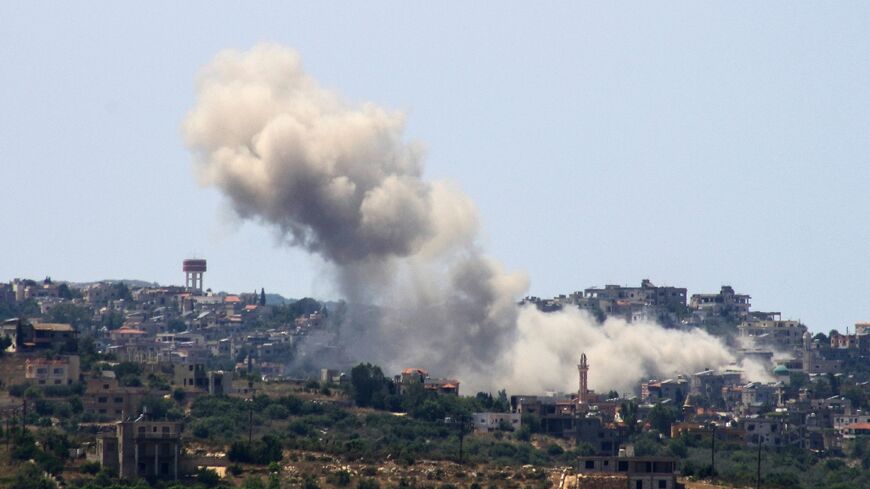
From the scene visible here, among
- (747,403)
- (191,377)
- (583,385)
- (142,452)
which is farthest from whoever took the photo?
(747,403)

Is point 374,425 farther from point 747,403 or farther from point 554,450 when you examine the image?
point 747,403

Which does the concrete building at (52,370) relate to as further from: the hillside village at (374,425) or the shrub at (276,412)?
the shrub at (276,412)

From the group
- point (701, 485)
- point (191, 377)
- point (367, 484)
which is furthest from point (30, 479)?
point (191, 377)

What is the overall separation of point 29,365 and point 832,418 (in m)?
56.3

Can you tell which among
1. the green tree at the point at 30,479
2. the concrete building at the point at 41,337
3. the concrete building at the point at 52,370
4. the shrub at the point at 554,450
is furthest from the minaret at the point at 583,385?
the green tree at the point at 30,479

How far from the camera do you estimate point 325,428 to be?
121 m

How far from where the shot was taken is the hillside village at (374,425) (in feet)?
294

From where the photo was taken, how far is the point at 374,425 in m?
122

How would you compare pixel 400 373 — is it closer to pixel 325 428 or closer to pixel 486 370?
pixel 486 370

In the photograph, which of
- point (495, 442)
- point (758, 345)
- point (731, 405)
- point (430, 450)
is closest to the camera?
point (430, 450)

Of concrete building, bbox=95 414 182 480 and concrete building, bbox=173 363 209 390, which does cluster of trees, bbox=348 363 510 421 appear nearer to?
concrete building, bbox=173 363 209 390

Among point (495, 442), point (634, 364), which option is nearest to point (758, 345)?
point (634, 364)

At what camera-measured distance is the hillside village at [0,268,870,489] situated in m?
89.6

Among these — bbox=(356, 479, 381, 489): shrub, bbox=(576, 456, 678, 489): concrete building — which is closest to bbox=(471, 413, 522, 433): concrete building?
bbox=(356, 479, 381, 489): shrub
